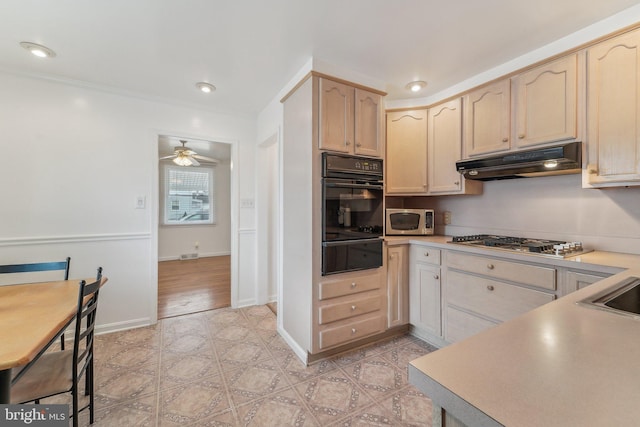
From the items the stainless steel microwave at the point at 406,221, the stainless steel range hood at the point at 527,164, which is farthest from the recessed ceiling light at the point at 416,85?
the stainless steel microwave at the point at 406,221

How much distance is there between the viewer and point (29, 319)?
119 cm

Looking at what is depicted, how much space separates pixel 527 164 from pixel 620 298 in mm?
1123

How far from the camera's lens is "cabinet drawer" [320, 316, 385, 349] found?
6.85 ft

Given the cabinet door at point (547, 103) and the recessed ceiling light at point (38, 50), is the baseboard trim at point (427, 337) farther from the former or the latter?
the recessed ceiling light at point (38, 50)

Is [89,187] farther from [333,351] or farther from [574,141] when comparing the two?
[574,141]

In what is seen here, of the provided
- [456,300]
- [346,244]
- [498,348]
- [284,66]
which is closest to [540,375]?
[498,348]

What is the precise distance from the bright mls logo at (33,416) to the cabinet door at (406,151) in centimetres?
266

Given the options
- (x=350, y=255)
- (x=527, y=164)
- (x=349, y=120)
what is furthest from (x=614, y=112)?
(x=350, y=255)

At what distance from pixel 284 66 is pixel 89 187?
2166 millimetres

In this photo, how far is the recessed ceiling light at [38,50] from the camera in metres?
1.91

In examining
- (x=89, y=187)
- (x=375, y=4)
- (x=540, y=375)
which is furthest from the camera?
(x=89, y=187)

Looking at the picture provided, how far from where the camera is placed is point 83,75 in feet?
7.72

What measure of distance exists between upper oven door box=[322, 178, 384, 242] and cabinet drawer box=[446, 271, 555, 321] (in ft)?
2.40

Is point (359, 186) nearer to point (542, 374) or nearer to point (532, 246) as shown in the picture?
point (532, 246)
